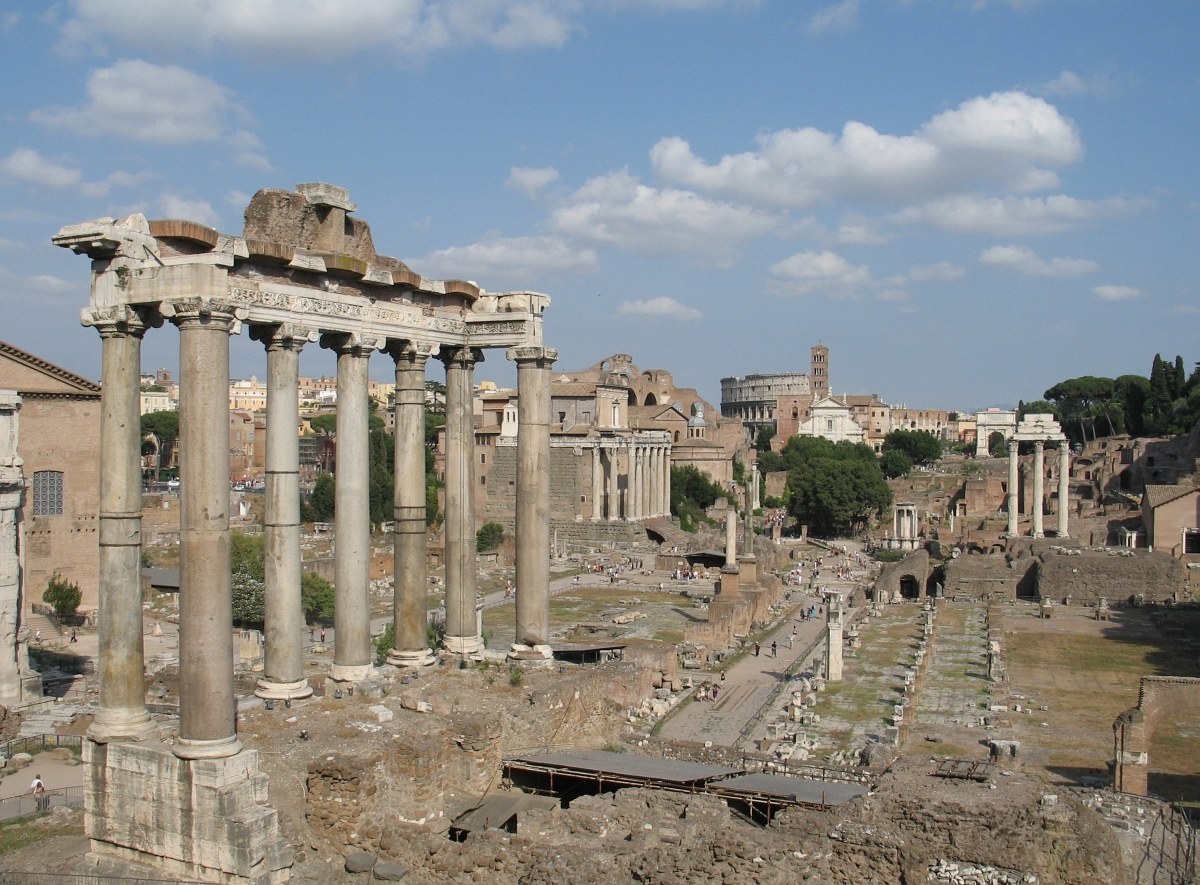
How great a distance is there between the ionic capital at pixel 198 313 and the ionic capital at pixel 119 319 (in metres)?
0.52

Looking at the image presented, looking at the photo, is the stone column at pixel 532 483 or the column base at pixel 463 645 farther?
the column base at pixel 463 645

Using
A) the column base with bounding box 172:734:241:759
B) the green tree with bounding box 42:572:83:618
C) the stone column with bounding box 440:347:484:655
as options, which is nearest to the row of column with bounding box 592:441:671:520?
the green tree with bounding box 42:572:83:618

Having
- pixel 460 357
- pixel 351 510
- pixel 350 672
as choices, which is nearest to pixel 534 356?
pixel 460 357

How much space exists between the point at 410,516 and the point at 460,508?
113 cm

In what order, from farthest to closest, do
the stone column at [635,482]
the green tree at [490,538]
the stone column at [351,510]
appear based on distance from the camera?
the stone column at [635,482] < the green tree at [490,538] < the stone column at [351,510]

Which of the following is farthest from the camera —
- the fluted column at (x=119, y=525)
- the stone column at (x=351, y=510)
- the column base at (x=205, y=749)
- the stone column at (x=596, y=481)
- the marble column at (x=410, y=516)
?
the stone column at (x=596, y=481)

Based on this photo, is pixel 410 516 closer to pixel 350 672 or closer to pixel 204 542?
pixel 350 672

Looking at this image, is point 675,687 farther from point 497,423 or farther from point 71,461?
point 497,423

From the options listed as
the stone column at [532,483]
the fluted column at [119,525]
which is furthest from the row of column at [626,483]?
the fluted column at [119,525]

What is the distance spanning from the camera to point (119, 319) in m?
11.6

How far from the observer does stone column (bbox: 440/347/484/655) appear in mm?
16484

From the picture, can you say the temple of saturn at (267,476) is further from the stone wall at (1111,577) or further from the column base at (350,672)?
the stone wall at (1111,577)

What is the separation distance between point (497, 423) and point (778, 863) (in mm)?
67869

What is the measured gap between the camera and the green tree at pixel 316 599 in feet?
121
